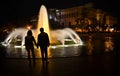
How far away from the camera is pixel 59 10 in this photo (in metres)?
143

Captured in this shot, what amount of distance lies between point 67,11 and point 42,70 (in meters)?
128

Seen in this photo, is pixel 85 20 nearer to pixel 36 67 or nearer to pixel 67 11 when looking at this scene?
pixel 67 11

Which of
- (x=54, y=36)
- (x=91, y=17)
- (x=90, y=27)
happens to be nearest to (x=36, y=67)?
(x=54, y=36)

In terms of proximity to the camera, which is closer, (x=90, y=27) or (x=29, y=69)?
(x=29, y=69)

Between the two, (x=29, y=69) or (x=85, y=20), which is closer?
(x=29, y=69)

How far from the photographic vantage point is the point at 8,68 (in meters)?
12.9

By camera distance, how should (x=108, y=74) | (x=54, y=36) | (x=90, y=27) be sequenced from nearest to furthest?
1. (x=108, y=74)
2. (x=54, y=36)
3. (x=90, y=27)

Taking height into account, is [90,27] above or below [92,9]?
below

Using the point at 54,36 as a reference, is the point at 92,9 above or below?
above

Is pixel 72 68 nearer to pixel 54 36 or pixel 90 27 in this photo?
pixel 54 36

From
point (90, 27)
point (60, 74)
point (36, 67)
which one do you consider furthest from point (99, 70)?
point (90, 27)

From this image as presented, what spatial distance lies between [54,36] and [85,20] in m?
78.6

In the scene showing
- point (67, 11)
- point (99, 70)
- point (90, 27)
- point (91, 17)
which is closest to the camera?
point (99, 70)

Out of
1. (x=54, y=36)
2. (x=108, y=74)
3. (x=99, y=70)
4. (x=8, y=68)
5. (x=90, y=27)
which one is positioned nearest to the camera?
(x=108, y=74)
